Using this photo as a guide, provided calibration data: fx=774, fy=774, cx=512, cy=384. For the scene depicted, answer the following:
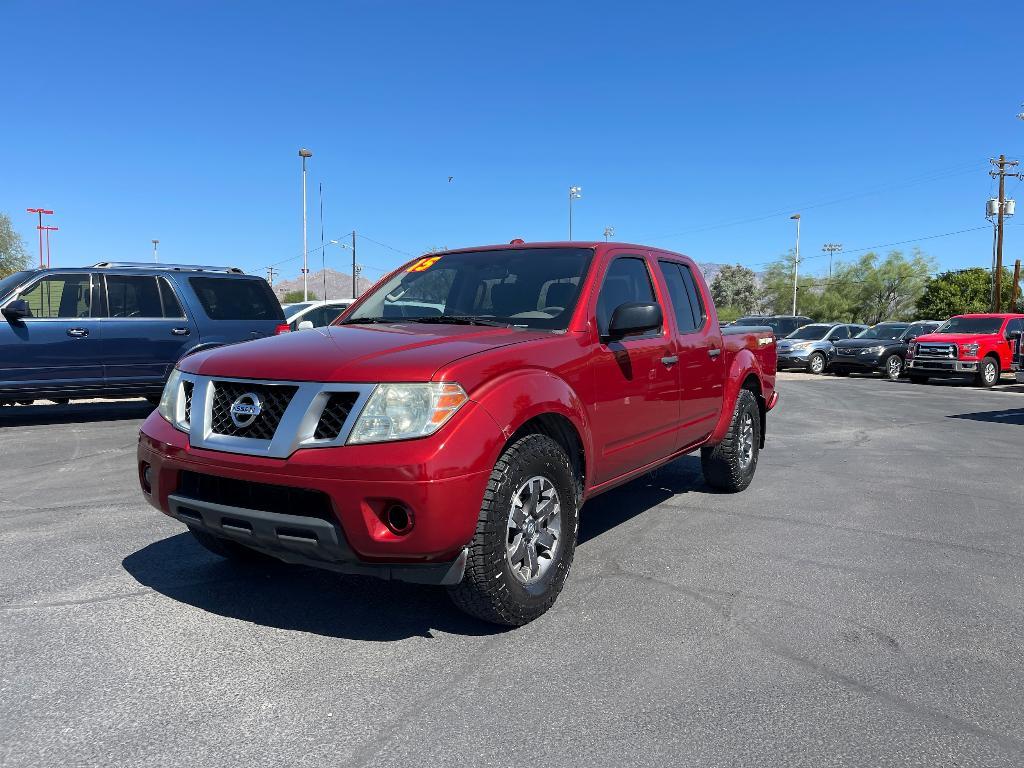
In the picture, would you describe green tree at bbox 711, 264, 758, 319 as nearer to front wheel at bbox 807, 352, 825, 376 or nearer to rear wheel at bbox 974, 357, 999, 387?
front wheel at bbox 807, 352, 825, 376

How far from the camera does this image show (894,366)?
22047 mm

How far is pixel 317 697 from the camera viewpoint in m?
2.78

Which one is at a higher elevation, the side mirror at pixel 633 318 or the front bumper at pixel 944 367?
the side mirror at pixel 633 318

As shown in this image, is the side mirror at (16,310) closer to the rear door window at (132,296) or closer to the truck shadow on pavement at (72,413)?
the rear door window at (132,296)

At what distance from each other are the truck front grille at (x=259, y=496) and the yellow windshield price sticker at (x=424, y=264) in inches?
82.8

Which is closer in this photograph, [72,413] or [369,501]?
[369,501]

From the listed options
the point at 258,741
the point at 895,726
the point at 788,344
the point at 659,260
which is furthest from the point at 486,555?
the point at 788,344

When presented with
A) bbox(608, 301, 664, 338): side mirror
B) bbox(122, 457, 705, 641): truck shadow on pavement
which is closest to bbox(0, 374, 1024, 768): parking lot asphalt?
bbox(122, 457, 705, 641): truck shadow on pavement

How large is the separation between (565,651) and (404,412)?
1196mm

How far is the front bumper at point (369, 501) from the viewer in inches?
114

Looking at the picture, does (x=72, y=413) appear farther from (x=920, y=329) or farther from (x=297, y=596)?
(x=920, y=329)

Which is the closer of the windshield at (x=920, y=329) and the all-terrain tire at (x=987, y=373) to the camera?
the all-terrain tire at (x=987, y=373)

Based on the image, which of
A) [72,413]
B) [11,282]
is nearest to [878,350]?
[72,413]

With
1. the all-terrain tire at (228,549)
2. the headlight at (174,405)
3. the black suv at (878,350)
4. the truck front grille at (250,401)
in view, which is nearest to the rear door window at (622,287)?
the truck front grille at (250,401)
